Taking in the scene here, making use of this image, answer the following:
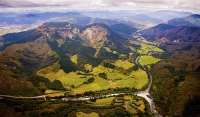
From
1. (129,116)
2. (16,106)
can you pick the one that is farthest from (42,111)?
(129,116)

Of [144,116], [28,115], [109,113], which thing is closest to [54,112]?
[28,115]

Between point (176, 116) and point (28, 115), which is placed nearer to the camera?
point (28, 115)

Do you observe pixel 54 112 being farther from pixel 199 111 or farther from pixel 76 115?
pixel 199 111

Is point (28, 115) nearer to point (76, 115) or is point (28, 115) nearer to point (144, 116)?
point (76, 115)

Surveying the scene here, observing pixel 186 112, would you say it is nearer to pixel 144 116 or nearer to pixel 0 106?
pixel 144 116

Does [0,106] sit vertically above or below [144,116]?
above

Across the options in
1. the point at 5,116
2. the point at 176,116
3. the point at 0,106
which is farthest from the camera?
the point at 176,116

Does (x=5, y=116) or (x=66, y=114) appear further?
(x=66, y=114)

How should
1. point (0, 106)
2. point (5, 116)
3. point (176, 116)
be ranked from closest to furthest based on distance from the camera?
point (5, 116) < point (0, 106) < point (176, 116)

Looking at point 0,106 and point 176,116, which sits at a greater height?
point 0,106
